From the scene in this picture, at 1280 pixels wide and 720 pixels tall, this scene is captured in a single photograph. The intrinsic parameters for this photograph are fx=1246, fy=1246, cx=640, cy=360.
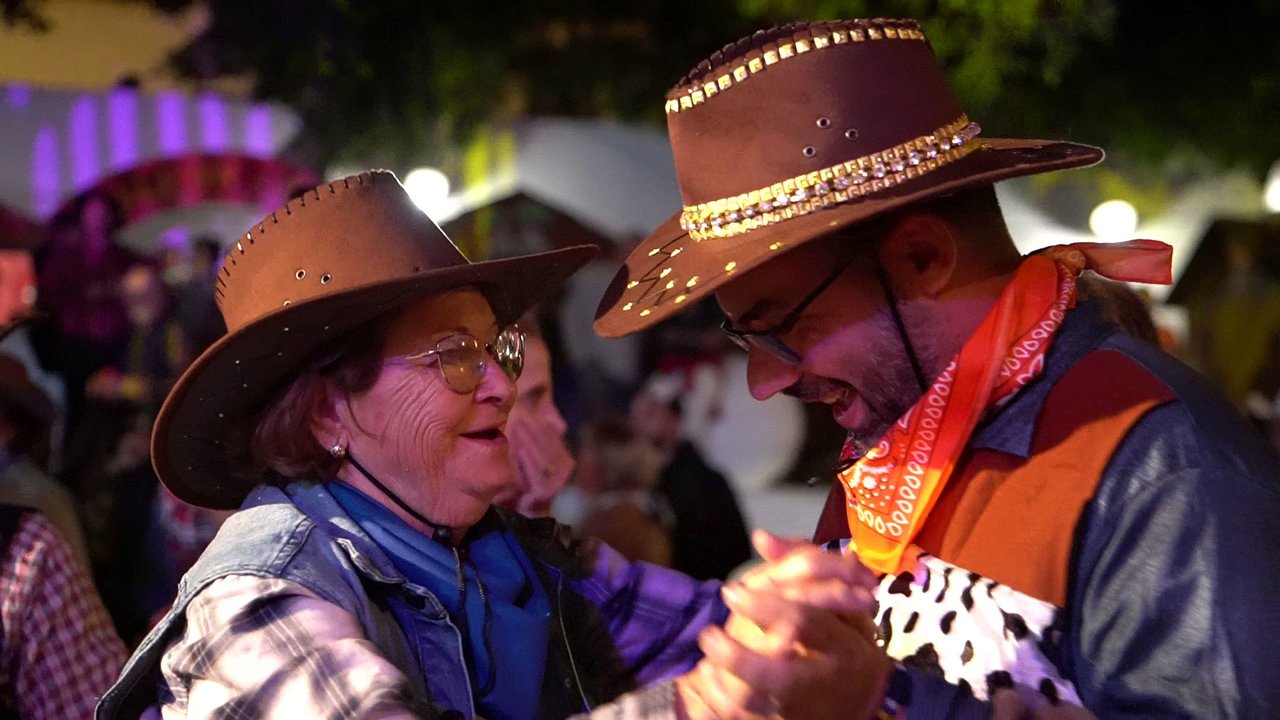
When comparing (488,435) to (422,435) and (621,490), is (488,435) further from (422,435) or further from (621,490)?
(621,490)

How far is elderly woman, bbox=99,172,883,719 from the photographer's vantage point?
7.11 feet

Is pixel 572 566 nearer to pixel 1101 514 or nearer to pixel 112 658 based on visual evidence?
pixel 1101 514

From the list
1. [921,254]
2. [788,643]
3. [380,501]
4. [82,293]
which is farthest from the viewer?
[82,293]

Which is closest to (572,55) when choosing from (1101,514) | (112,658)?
(112,658)

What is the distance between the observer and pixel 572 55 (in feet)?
27.1

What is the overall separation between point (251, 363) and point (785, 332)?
1048 millimetres

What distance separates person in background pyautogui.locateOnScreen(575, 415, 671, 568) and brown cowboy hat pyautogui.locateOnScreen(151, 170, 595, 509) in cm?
206

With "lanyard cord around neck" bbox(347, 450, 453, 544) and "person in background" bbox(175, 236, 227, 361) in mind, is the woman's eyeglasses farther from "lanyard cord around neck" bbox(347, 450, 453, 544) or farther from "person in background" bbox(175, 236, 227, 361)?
"person in background" bbox(175, 236, 227, 361)

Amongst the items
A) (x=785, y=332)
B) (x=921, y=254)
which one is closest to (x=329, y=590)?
(x=785, y=332)

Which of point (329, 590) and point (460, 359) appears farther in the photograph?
point (460, 359)

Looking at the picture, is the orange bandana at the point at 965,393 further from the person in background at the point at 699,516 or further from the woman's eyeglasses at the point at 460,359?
the person in background at the point at 699,516

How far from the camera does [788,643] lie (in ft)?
5.62

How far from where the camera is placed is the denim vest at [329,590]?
2.18m

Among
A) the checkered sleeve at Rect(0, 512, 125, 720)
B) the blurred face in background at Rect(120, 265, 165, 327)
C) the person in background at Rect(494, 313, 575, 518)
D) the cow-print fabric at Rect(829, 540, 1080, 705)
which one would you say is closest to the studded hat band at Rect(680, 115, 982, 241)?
the cow-print fabric at Rect(829, 540, 1080, 705)
